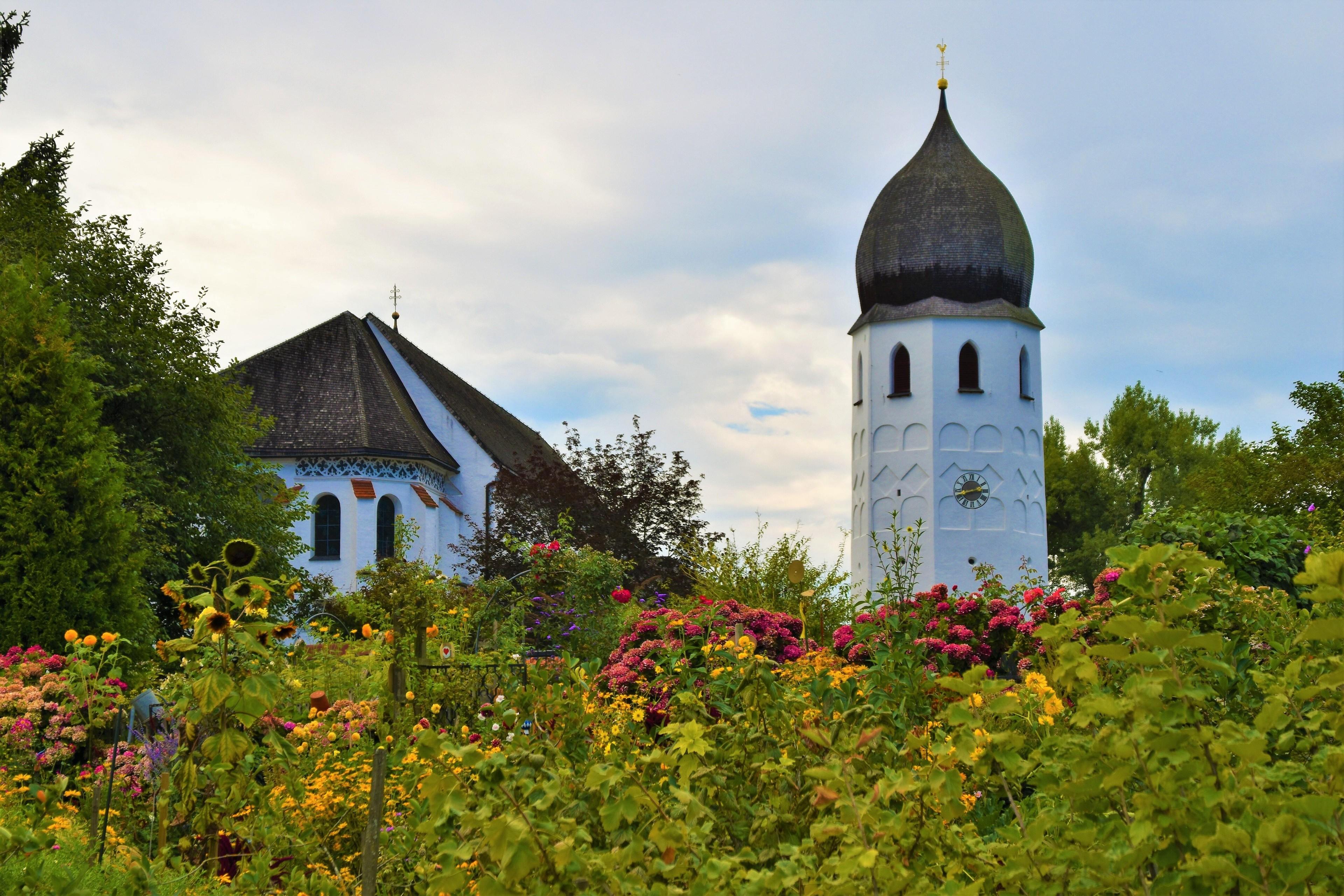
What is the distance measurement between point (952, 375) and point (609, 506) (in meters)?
9.63

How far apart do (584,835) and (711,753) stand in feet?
2.39

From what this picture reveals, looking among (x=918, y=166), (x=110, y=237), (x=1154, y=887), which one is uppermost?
(x=918, y=166)

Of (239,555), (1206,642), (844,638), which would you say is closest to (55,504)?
(844,638)

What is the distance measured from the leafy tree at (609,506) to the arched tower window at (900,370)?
24.0 ft

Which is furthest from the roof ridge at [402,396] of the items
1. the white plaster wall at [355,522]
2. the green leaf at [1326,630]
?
the green leaf at [1326,630]

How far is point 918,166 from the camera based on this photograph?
89.1ft

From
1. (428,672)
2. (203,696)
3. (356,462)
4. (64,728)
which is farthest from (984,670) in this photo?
(356,462)

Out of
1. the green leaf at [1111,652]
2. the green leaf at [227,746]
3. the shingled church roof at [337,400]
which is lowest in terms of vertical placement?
the green leaf at [227,746]

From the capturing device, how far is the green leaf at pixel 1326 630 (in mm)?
1618

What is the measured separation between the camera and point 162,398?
54.3 ft

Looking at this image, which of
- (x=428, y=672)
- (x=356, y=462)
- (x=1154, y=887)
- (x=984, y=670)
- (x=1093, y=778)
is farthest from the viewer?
(x=356, y=462)

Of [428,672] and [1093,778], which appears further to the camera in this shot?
[428,672]

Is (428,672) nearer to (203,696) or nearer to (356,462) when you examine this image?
(203,696)

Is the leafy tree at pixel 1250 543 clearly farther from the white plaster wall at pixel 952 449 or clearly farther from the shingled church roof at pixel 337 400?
the shingled church roof at pixel 337 400
